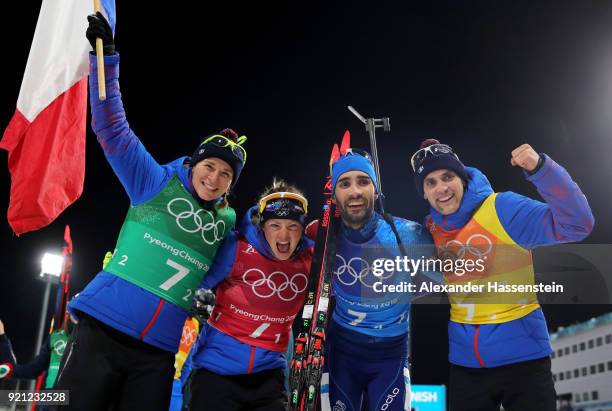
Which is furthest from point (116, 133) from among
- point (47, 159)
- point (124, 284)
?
point (124, 284)

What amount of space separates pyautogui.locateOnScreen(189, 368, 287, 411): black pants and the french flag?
2.20m

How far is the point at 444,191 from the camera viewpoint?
4906 mm

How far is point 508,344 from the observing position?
4430mm

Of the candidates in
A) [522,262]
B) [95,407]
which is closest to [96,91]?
[95,407]

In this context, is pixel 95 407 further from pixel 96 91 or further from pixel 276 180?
pixel 276 180

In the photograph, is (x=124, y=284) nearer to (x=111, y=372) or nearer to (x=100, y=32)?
(x=111, y=372)

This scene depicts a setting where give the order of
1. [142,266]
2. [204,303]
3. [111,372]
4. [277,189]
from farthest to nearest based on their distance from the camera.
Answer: [204,303]
[277,189]
[142,266]
[111,372]

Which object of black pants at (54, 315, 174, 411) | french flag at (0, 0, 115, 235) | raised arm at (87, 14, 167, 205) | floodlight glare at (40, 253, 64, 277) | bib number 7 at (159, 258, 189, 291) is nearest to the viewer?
black pants at (54, 315, 174, 411)

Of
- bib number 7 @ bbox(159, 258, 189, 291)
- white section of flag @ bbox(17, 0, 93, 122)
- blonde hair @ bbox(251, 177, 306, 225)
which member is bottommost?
bib number 7 @ bbox(159, 258, 189, 291)

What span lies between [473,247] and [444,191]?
0.59 meters

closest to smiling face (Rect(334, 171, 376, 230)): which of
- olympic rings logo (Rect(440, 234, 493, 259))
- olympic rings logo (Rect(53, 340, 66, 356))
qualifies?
olympic rings logo (Rect(440, 234, 493, 259))

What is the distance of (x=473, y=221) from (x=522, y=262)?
1.88ft

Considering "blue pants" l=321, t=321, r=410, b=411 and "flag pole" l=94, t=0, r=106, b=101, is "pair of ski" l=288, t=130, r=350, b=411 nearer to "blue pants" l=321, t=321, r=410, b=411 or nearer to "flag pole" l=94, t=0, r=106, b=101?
"blue pants" l=321, t=321, r=410, b=411

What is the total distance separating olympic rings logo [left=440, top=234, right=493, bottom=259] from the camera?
15.7 feet
